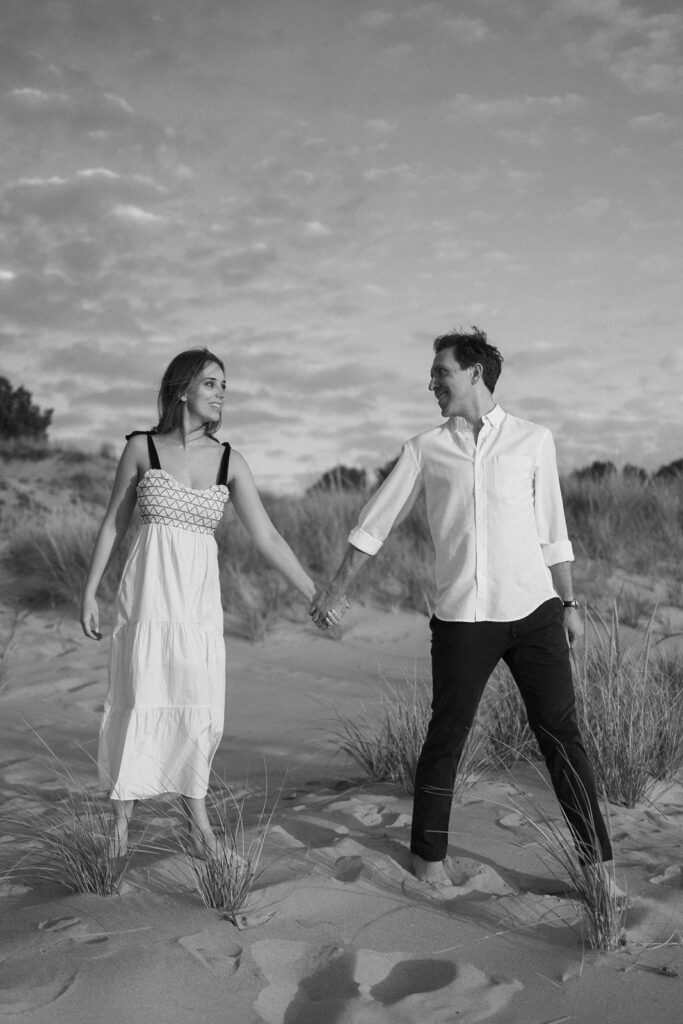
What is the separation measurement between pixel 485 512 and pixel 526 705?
2.56 feet

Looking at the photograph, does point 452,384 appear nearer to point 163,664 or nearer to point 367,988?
point 163,664

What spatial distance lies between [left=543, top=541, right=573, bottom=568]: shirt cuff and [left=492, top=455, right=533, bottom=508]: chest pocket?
0.23 m

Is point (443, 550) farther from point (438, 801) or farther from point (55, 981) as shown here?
point (55, 981)

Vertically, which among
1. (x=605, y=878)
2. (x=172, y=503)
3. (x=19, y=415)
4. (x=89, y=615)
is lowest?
(x=605, y=878)

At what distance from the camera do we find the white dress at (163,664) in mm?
4145

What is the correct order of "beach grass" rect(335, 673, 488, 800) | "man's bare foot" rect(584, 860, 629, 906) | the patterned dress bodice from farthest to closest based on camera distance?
"beach grass" rect(335, 673, 488, 800) → the patterned dress bodice → "man's bare foot" rect(584, 860, 629, 906)

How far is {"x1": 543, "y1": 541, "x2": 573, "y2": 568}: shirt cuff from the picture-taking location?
410 centimetres

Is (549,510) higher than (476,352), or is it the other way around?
(476,352)

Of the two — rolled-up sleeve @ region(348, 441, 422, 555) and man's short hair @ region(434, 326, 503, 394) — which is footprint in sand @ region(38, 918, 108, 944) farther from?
man's short hair @ region(434, 326, 503, 394)

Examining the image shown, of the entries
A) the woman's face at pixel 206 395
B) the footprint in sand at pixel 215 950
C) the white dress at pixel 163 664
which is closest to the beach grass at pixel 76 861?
the white dress at pixel 163 664

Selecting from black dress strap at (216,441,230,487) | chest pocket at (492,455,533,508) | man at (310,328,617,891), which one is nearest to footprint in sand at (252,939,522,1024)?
man at (310,328,617,891)

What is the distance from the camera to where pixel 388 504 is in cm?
413

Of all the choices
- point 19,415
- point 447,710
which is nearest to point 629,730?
point 447,710

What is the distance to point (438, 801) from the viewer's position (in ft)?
13.0
